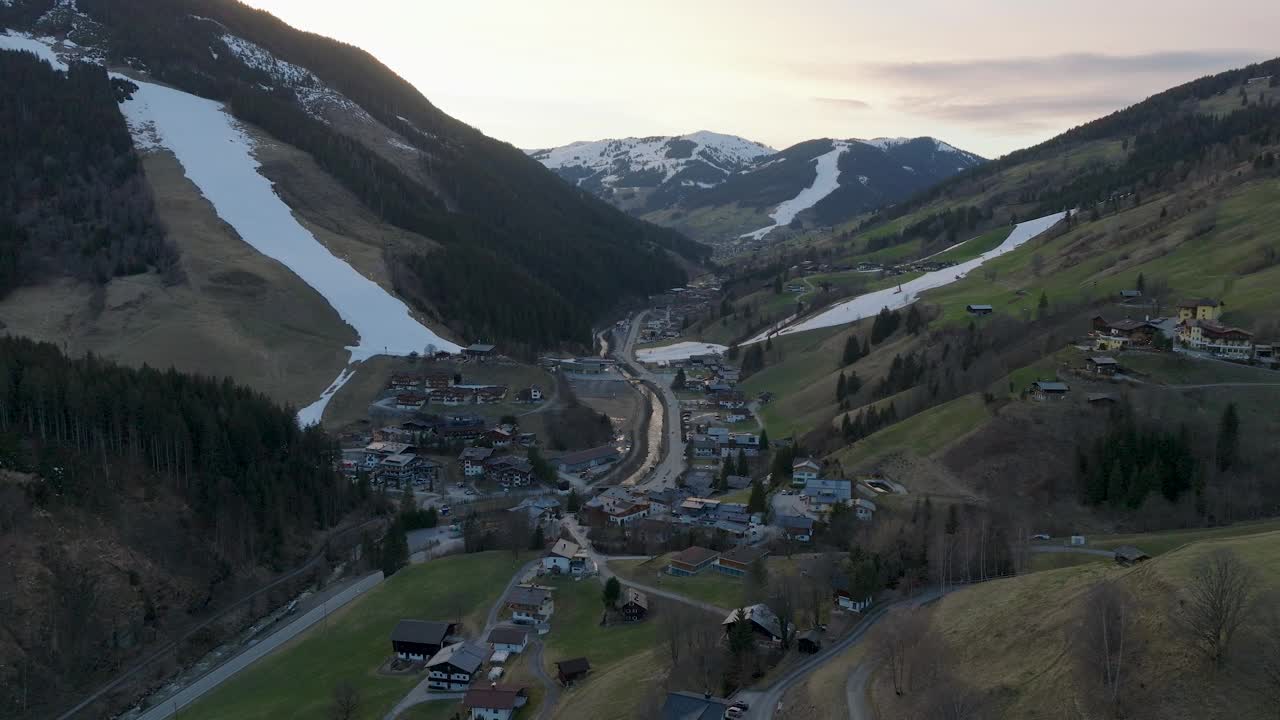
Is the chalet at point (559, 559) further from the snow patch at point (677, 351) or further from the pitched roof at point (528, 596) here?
the snow patch at point (677, 351)

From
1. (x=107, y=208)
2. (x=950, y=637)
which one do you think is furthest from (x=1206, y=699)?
(x=107, y=208)

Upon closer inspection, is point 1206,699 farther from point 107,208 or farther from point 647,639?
point 107,208

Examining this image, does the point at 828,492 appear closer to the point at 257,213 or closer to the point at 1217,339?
the point at 1217,339

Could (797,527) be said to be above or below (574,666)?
above

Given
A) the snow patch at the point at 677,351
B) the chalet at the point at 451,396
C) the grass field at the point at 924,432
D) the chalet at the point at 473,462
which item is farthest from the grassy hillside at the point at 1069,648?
the snow patch at the point at 677,351

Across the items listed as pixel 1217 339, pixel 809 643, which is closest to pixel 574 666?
pixel 809 643
